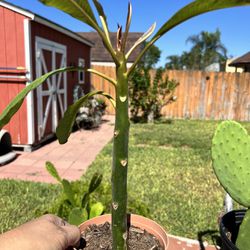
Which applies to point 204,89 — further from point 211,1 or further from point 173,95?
Answer: point 211,1

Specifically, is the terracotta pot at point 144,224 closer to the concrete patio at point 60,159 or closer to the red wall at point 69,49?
the concrete patio at point 60,159

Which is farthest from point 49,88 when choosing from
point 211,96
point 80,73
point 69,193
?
point 211,96

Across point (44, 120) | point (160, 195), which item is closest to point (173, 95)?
point (44, 120)

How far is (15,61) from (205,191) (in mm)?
4542

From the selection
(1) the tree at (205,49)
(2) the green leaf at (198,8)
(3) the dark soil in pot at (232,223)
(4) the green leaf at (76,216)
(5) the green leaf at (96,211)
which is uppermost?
(1) the tree at (205,49)

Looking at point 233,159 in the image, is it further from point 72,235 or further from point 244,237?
point 72,235

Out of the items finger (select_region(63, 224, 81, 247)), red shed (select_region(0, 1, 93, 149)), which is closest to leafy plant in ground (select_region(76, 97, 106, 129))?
red shed (select_region(0, 1, 93, 149))

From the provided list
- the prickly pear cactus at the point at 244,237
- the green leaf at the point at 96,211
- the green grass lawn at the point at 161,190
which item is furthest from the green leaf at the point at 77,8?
the green grass lawn at the point at 161,190

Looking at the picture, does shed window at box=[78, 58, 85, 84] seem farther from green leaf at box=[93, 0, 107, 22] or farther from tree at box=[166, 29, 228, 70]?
tree at box=[166, 29, 228, 70]

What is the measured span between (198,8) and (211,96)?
477 inches

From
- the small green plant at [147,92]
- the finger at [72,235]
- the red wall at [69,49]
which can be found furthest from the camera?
the small green plant at [147,92]

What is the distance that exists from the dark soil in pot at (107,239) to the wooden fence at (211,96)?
37.0 feet

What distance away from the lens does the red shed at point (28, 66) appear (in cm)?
609

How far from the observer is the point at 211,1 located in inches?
37.5
